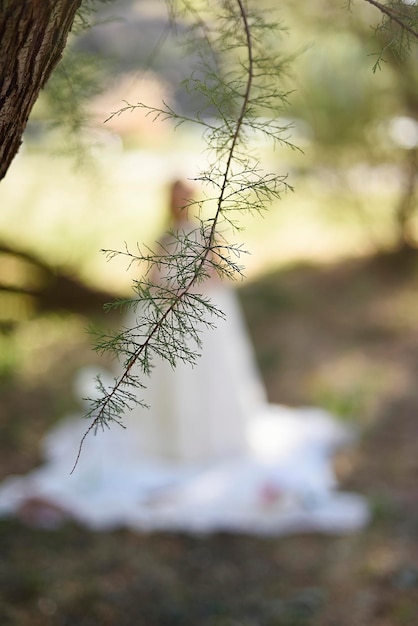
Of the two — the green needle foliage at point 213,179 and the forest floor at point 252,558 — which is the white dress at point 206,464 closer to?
the forest floor at point 252,558

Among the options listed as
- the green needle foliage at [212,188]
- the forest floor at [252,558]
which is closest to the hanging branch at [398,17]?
the green needle foliage at [212,188]

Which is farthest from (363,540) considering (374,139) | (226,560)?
(374,139)

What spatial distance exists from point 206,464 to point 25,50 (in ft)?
12.0

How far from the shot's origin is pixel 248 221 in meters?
9.89

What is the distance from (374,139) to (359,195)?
0.55 m

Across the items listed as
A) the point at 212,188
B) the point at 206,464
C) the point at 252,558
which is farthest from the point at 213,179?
the point at 206,464

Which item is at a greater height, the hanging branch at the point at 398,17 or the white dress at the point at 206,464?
the white dress at the point at 206,464

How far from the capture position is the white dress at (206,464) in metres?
4.28

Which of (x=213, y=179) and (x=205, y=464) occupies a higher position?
(x=205, y=464)

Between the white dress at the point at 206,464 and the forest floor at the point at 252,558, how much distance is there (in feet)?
0.38

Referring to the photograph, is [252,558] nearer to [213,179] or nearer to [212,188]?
[212,188]

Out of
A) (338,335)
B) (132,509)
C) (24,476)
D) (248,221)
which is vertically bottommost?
(132,509)

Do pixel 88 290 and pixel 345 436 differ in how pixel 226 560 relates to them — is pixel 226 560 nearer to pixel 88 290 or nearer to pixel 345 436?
pixel 345 436

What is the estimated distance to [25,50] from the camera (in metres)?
1.30
